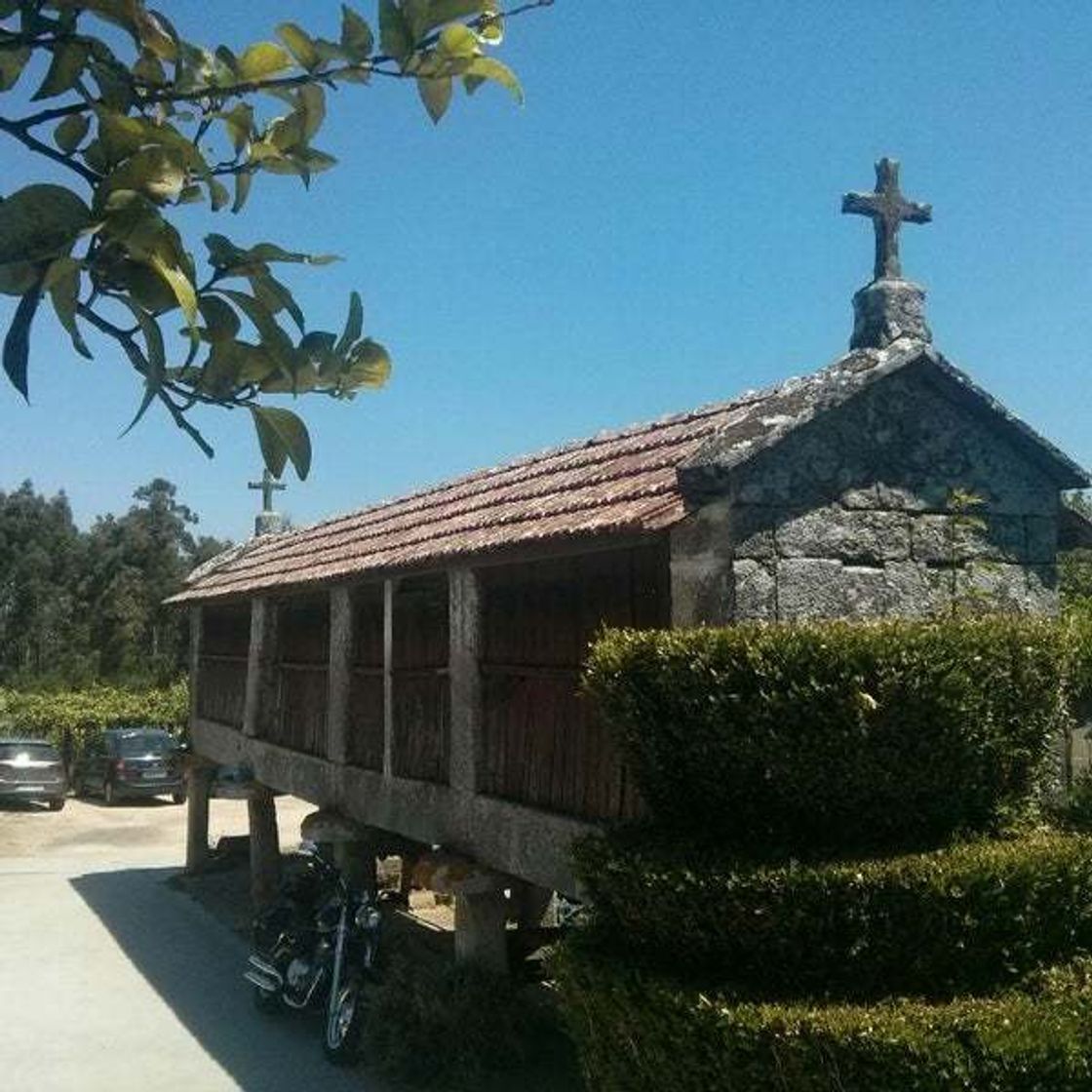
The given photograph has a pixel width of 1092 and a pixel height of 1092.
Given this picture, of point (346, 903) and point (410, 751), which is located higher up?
point (410, 751)

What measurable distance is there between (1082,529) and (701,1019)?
369 centimetres

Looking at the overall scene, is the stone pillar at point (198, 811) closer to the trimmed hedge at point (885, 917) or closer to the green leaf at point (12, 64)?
the trimmed hedge at point (885, 917)

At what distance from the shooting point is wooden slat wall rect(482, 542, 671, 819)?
6.45 m

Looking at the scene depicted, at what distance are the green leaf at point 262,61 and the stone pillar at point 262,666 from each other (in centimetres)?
1069

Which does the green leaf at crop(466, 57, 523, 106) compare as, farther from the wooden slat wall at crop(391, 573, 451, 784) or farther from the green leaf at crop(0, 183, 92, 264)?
the wooden slat wall at crop(391, 573, 451, 784)

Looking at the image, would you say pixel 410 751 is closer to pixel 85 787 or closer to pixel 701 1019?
pixel 701 1019

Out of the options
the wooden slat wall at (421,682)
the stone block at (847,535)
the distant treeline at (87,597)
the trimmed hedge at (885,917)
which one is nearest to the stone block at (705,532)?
the stone block at (847,535)

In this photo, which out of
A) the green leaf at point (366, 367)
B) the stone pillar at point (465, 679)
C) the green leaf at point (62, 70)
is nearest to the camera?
the green leaf at point (62, 70)

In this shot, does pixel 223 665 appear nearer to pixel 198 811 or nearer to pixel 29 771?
pixel 198 811

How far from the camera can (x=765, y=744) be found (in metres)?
4.68

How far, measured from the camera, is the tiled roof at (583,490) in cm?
580

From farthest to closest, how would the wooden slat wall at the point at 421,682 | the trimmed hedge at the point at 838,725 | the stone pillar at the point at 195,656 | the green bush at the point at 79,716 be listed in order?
the green bush at the point at 79,716
the stone pillar at the point at 195,656
the wooden slat wall at the point at 421,682
the trimmed hedge at the point at 838,725

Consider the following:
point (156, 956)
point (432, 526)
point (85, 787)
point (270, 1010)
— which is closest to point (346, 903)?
point (270, 1010)

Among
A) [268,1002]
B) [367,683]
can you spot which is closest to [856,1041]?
[367,683]
